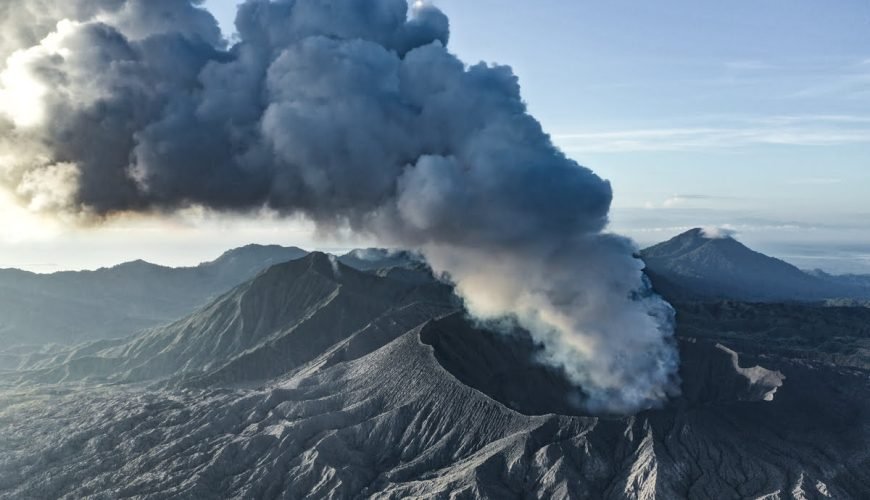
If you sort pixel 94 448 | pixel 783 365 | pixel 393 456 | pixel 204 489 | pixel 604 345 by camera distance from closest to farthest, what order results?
pixel 204 489 < pixel 393 456 < pixel 94 448 < pixel 604 345 < pixel 783 365

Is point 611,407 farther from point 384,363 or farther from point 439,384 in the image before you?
point 384,363

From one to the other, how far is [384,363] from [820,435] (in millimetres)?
66474

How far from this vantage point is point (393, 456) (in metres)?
103

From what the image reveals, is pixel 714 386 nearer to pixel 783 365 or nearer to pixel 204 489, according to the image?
pixel 783 365

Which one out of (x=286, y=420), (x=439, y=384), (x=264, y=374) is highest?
(x=439, y=384)

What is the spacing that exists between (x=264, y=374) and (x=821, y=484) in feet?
400

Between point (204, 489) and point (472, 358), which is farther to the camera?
point (472, 358)

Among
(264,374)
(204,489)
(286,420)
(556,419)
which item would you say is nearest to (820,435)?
(556,419)

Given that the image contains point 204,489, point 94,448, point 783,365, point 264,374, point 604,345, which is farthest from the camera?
point 264,374

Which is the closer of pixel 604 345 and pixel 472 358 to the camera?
pixel 604 345

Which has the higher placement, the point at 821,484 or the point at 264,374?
the point at 821,484

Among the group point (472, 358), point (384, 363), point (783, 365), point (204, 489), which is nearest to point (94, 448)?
point (204, 489)

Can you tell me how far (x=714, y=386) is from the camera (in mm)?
129375

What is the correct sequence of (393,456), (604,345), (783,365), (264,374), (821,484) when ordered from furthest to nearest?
(264,374), (783,365), (604,345), (393,456), (821,484)
